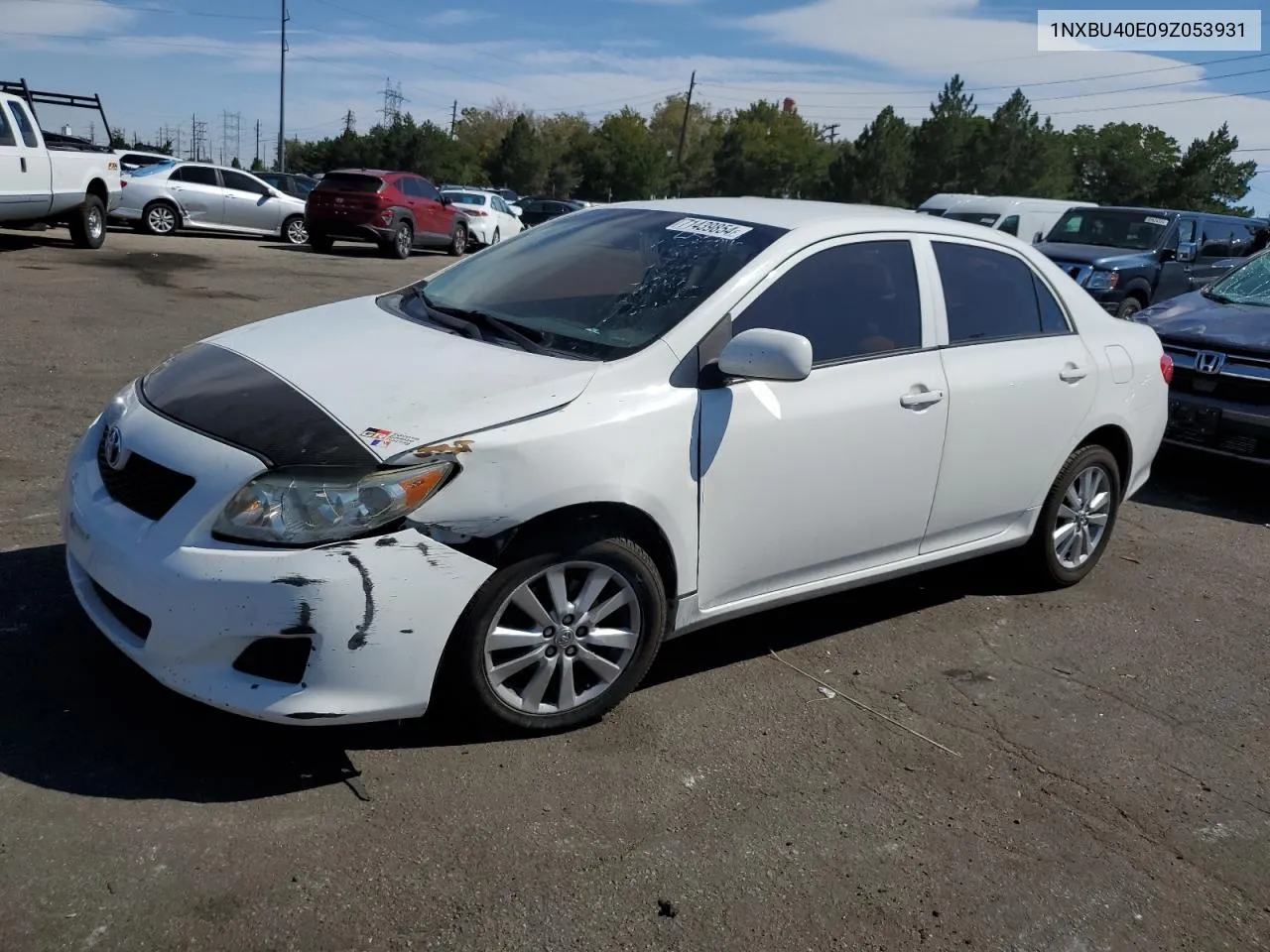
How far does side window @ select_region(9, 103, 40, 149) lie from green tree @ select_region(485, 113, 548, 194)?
60441mm

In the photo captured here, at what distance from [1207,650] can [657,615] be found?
104 inches

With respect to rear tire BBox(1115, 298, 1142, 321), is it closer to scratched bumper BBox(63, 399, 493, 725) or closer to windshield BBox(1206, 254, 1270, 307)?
windshield BBox(1206, 254, 1270, 307)

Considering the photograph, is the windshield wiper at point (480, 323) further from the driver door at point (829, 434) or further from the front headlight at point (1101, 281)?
the front headlight at point (1101, 281)

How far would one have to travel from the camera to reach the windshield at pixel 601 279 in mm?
3801

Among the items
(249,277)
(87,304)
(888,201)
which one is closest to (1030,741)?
(87,304)

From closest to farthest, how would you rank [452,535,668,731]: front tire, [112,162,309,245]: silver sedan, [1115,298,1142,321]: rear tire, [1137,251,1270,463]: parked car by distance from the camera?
[452,535,668,731]: front tire < [1137,251,1270,463]: parked car < [1115,298,1142,321]: rear tire < [112,162,309,245]: silver sedan

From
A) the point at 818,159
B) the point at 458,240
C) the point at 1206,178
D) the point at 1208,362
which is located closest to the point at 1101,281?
the point at 1208,362

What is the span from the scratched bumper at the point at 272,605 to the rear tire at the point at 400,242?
18.7 metres

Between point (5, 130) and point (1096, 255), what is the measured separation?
13.4 m

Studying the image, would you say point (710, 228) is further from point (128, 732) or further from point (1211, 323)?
point (1211, 323)

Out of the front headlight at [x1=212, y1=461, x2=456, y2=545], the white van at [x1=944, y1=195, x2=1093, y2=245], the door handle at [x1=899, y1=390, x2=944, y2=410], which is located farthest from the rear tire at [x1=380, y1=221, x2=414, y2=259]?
the front headlight at [x1=212, y1=461, x2=456, y2=545]

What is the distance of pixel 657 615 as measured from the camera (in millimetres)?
3594

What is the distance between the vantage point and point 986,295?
4.71m

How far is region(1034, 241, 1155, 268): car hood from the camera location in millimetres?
14254
